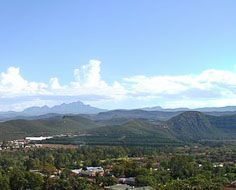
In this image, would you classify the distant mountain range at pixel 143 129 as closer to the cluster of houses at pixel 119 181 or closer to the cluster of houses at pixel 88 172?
the cluster of houses at pixel 88 172

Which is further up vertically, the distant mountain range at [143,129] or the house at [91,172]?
the distant mountain range at [143,129]

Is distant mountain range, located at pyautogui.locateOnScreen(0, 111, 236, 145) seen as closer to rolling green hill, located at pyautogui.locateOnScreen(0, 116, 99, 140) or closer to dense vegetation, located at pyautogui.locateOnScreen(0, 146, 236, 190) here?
rolling green hill, located at pyautogui.locateOnScreen(0, 116, 99, 140)

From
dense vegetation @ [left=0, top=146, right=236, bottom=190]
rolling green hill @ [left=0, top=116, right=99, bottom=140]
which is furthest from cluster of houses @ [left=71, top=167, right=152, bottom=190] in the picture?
rolling green hill @ [left=0, top=116, right=99, bottom=140]

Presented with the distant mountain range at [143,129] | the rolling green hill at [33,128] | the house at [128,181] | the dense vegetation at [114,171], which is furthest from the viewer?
the rolling green hill at [33,128]

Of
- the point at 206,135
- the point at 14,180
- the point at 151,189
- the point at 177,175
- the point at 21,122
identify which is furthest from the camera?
the point at 21,122

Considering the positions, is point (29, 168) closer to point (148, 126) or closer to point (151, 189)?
point (151, 189)

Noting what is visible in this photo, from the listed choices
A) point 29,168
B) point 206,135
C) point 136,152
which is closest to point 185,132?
point 206,135

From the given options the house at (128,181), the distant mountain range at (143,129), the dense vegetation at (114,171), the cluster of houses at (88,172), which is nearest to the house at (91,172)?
the cluster of houses at (88,172)

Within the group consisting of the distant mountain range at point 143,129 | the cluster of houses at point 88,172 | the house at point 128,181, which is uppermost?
the distant mountain range at point 143,129

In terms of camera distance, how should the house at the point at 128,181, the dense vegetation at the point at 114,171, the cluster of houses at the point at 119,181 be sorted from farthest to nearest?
1. the house at the point at 128,181
2. the cluster of houses at the point at 119,181
3. the dense vegetation at the point at 114,171
